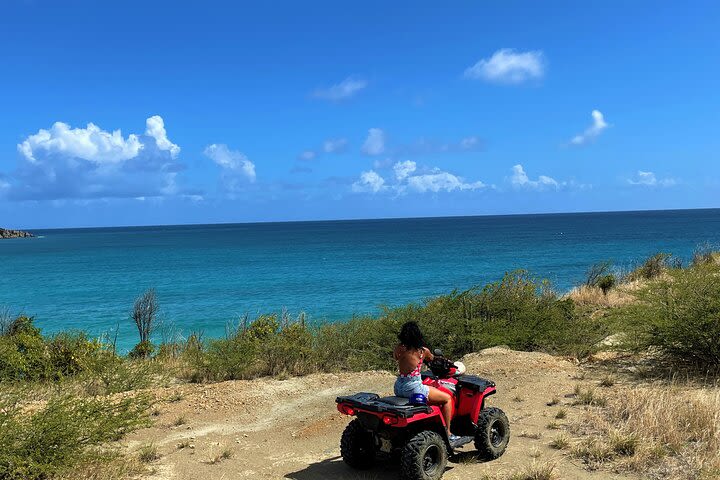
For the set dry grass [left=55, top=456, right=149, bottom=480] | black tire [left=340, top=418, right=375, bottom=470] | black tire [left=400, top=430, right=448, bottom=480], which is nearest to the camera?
black tire [left=400, top=430, right=448, bottom=480]

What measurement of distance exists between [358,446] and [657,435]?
340 cm

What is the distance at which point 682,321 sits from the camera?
9773 millimetres

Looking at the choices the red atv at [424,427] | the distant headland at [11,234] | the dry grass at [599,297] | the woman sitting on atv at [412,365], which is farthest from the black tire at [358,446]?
the distant headland at [11,234]

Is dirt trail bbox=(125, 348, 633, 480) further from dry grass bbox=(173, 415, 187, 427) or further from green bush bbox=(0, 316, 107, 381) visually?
green bush bbox=(0, 316, 107, 381)

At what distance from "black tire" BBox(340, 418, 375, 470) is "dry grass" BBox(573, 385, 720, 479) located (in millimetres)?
2285

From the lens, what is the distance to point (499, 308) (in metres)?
14.0

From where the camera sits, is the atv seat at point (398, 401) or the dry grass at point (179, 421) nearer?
the atv seat at point (398, 401)

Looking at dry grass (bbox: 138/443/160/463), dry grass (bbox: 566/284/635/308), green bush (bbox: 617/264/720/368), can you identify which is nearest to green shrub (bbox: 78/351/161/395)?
dry grass (bbox: 138/443/160/463)

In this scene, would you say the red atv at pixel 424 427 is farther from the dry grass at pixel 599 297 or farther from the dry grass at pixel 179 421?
the dry grass at pixel 599 297

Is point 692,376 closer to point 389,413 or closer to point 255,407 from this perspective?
point 389,413

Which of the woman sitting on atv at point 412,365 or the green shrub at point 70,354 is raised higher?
the woman sitting on atv at point 412,365

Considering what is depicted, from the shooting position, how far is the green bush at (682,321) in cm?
957

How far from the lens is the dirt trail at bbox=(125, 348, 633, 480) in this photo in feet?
20.4

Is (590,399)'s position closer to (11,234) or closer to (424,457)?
(424,457)
